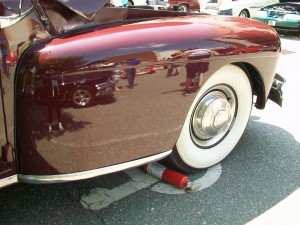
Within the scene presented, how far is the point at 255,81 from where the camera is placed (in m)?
2.57

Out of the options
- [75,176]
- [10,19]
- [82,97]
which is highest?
[10,19]

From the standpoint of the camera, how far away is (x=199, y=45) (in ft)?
6.19

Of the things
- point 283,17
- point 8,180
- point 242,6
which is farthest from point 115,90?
point 242,6

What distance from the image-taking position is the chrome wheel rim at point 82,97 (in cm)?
153

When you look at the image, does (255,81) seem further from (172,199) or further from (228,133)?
(172,199)

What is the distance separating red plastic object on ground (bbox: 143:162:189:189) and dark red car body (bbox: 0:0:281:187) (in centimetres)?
26

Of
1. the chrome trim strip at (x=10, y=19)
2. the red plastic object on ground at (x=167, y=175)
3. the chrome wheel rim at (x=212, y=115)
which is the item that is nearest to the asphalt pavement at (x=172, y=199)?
the red plastic object on ground at (x=167, y=175)

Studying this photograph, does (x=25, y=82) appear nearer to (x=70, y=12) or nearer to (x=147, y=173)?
(x=70, y=12)

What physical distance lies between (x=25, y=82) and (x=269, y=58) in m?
1.67

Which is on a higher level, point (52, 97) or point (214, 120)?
point (52, 97)

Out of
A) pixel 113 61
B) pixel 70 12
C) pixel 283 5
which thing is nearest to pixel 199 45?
pixel 113 61

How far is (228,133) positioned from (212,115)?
355 mm

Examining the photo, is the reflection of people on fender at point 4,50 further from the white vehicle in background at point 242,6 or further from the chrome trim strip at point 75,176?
the white vehicle in background at point 242,6

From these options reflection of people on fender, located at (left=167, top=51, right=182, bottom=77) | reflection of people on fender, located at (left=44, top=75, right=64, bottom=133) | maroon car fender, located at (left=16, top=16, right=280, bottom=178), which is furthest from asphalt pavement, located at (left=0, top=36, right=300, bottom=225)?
reflection of people on fender, located at (left=167, top=51, right=182, bottom=77)
